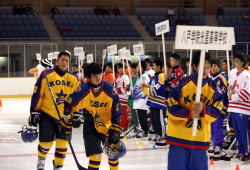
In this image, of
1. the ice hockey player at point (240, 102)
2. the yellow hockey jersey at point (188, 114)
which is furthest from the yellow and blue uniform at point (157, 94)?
the yellow hockey jersey at point (188, 114)

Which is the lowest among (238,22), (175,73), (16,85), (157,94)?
(16,85)

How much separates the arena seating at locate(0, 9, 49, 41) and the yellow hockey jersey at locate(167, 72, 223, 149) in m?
19.9

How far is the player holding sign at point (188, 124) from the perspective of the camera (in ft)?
14.9

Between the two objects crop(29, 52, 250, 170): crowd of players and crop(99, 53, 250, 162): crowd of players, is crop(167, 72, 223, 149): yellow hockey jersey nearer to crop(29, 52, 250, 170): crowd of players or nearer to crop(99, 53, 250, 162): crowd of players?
crop(29, 52, 250, 170): crowd of players

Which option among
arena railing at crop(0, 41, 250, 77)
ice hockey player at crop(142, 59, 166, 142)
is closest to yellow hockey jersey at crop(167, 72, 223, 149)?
ice hockey player at crop(142, 59, 166, 142)

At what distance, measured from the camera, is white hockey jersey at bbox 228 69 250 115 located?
719 cm

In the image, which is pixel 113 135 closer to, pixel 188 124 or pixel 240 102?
pixel 188 124

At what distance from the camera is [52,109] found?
6.24 meters

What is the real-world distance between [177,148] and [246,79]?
292 cm

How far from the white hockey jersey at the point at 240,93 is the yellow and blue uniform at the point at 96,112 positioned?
93.6 inches

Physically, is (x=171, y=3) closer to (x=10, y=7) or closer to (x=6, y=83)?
(x=10, y=7)

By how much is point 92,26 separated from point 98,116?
867 inches

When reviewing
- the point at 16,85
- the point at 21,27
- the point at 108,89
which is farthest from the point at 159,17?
the point at 108,89

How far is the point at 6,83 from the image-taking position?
2217cm
